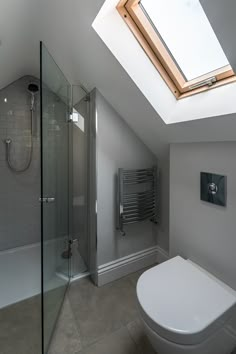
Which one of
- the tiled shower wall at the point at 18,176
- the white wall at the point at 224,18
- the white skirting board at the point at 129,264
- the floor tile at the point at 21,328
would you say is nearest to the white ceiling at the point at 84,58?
the white wall at the point at 224,18

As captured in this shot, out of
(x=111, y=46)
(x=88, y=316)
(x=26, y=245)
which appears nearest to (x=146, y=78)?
(x=111, y=46)

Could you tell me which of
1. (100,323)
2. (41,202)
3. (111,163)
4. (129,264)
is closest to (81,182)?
(111,163)

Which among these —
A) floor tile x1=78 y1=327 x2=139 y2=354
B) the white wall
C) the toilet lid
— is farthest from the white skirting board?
the white wall

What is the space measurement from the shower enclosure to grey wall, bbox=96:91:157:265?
0.23m

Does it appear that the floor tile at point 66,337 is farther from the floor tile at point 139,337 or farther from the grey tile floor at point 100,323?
the floor tile at point 139,337

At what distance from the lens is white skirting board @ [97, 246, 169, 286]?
66.9 inches

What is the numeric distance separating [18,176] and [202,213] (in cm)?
192

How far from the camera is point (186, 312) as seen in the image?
34.6 inches

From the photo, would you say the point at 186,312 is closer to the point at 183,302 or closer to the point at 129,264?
the point at 183,302

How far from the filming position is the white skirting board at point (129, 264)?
1.70m

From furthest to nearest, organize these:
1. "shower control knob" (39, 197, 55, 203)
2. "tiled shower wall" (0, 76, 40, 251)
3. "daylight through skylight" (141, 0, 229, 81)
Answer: "tiled shower wall" (0, 76, 40, 251) < "shower control knob" (39, 197, 55, 203) < "daylight through skylight" (141, 0, 229, 81)

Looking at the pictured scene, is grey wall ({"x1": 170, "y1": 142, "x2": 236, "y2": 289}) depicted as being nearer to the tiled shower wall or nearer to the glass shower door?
the glass shower door

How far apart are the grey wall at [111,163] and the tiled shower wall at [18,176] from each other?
0.97 meters

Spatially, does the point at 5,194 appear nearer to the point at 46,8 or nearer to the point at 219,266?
the point at 46,8
